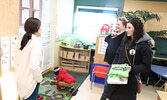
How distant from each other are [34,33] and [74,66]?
2825 millimetres

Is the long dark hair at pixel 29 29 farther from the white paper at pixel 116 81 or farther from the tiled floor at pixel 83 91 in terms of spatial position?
the white paper at pixel 116 81

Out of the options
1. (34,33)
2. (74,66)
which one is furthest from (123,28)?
(74,66)

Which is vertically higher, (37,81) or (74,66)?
(37,81)

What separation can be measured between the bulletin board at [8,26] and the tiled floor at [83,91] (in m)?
0.17

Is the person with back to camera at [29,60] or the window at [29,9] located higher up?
the window at [29,9]

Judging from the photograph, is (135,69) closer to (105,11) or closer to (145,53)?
(145,53)

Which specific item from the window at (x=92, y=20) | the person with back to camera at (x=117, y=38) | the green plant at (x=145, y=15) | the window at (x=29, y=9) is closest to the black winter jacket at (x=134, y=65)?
the person with back to camera at (x=117, y=38)

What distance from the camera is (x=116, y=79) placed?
1332 millimetres

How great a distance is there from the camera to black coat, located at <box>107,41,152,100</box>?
1.34 meters

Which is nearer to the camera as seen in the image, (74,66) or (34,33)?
(34,33)

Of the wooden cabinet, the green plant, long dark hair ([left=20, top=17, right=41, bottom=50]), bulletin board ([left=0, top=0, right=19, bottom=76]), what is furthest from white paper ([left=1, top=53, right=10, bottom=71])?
the green plant

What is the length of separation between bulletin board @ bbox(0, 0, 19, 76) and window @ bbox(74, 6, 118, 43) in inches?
117

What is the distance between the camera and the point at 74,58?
13.5ft

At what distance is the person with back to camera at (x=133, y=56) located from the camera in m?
1.35
